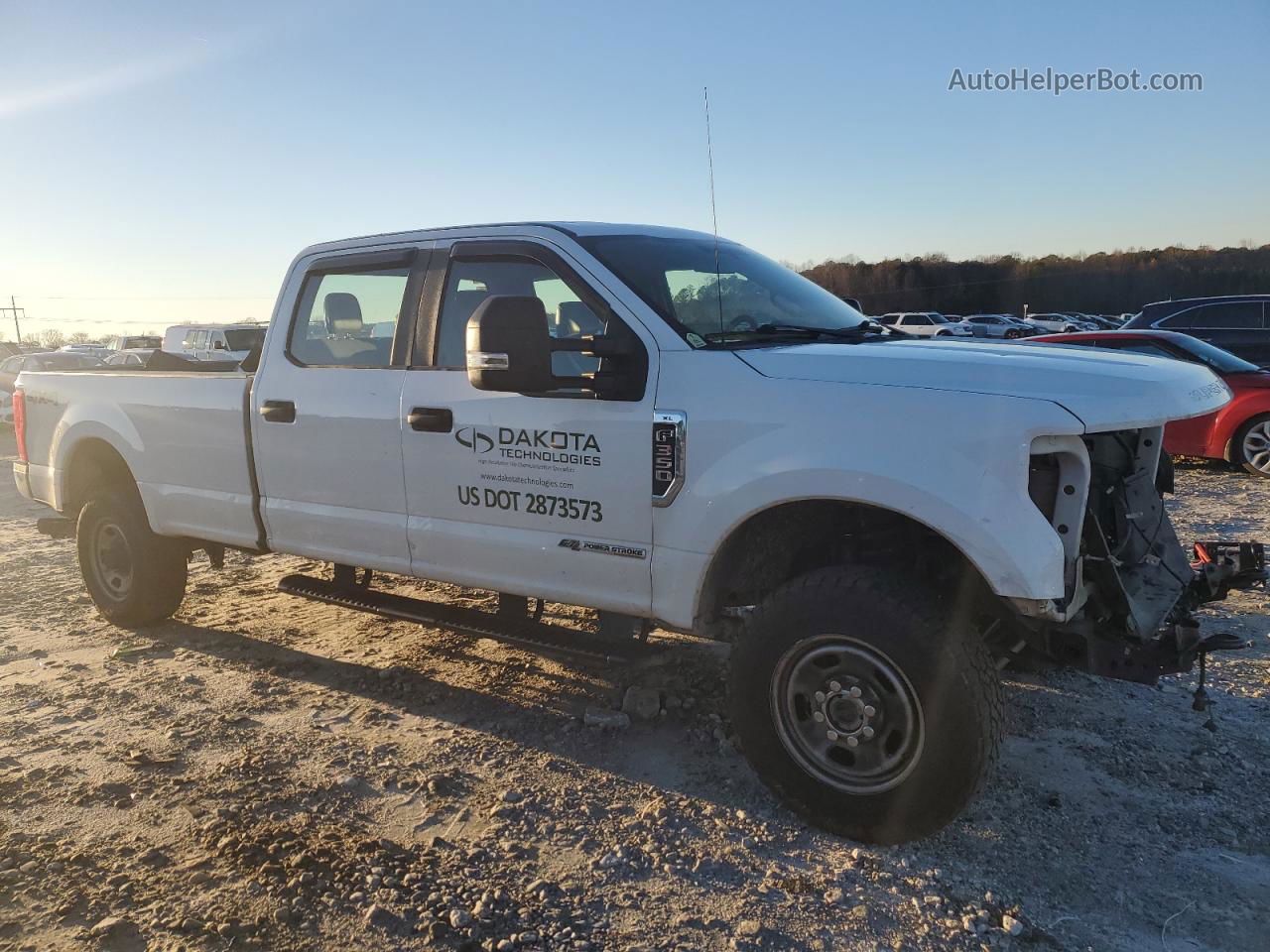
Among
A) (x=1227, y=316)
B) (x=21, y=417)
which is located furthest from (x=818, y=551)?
(x=1227, y=316)

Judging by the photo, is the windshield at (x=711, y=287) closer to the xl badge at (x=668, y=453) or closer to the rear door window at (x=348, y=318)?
the xl badge at (x=668, y=453)

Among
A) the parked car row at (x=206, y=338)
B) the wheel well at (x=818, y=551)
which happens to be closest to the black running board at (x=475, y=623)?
the wheel well at (x=818, y=551)

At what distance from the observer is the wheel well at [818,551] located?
3121 mm

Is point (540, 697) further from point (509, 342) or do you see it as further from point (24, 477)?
point (24, 477)

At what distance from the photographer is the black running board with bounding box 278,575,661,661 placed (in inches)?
146

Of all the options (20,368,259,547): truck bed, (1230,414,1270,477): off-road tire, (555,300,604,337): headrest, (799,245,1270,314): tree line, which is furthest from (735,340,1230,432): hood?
(799,245,1270,314): tree line

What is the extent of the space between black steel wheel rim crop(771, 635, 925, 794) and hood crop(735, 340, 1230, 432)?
0.88 meters

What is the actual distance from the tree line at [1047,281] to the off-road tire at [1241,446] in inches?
2274

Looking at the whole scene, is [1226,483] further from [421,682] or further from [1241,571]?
[421,682]

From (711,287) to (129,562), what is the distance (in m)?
3.94

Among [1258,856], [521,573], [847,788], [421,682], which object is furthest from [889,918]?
[421,682]

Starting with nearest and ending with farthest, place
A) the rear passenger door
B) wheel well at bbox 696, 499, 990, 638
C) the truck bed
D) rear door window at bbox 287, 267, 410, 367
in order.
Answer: wheel well at bbox 696, 499, 990, 638 → the rear passenger door → rear door window at bbox 287, 267, 410, 367 → the truck bed

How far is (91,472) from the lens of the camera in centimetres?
568

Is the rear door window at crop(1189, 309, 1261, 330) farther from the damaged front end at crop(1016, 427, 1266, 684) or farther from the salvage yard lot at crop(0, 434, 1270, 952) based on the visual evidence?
the damaged front end at crop(1016, 427, 1266, 684)
